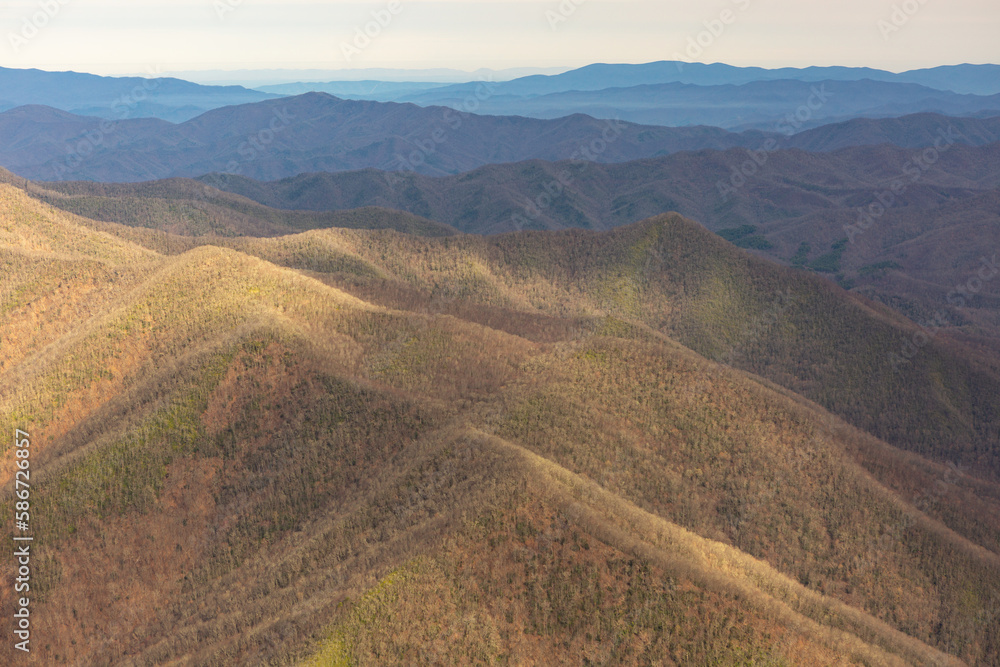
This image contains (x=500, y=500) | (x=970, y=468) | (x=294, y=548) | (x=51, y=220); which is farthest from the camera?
(x=51, y=220)

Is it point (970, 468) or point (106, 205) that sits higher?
point (106, 205)

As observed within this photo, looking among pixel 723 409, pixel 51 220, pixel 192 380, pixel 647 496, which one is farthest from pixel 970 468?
pixel 51 220

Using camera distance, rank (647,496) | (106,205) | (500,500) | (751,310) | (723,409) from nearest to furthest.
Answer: (500,500) < (647,496) < (723,409) < (751,310) < (106,205)

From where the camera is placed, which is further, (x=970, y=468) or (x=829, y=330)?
(x=829, y=330)

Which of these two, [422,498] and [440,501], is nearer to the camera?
[440,501]

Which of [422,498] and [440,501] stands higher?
[440,501]

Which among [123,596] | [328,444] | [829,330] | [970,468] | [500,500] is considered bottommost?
[970,468]

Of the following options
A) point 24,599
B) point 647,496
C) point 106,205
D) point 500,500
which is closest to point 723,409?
point 647,496

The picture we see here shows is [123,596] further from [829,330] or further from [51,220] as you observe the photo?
[829,330]
